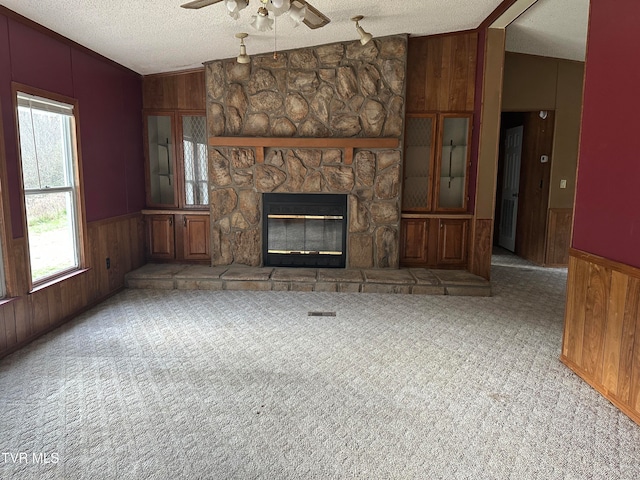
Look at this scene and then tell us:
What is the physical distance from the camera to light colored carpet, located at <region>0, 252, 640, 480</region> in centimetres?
200

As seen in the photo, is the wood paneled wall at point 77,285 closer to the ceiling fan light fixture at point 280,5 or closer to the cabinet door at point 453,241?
the ceiling fan light fixture at point 280,5

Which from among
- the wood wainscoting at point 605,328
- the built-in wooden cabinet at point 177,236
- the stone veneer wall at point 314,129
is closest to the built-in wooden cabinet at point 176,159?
the built-in wooden cabinet at point 177,236

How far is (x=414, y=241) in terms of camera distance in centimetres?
541

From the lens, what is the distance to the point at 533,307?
4.35 meters

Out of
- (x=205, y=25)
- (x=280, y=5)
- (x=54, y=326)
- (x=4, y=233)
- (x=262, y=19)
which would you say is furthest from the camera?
(x=205, y=25)

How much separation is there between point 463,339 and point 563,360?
2.35 feet

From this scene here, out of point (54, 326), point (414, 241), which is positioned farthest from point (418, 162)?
point (54, 326)

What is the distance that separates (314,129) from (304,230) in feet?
4.01

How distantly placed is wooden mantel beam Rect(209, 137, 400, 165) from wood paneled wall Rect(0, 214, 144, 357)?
1.49 m

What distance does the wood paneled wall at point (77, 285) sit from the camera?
3.19m

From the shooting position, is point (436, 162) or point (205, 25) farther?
point (436, 162)

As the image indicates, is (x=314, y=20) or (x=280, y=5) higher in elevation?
(x=314, y=20)

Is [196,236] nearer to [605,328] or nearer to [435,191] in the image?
[435,191]

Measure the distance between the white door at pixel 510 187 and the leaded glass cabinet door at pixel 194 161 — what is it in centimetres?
474
